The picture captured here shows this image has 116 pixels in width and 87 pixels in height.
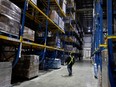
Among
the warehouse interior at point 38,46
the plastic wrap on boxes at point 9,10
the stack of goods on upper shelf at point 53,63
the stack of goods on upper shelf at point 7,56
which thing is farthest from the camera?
the stack of goods on upper shelf at point 53,63

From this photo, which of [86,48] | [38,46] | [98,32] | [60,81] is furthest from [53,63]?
[86,48]

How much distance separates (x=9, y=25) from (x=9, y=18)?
218 mm

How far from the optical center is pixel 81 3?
23391 millimetres

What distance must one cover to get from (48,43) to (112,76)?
7832mm

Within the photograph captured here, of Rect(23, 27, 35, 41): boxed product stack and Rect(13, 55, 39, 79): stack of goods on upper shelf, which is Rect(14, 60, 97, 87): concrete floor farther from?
Rect(23, 27, 35, 41): boxed product stack

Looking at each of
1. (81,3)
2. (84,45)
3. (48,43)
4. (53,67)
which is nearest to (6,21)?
(48,43)

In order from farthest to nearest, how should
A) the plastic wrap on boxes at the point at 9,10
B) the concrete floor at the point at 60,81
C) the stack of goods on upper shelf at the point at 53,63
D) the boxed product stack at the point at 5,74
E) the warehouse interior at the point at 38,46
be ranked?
the stack of goods on upper shelf at the point at 53,63 → the concrete floor at the point at 60,81 → the boxed product stack at the point at 5,74 → the plastic wrap on boxes at the point at 9,10 → the warehouse interior at the point at 38,46

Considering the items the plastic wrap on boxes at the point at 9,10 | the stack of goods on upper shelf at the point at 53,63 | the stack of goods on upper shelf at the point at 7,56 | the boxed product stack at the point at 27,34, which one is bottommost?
the stack of goods on upper shelf at the point at 53,63

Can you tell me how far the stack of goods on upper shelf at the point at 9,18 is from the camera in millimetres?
4621

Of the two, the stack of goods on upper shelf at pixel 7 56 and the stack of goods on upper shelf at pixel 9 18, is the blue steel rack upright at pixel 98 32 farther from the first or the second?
the stack of goods on upper shelf at pixel 7 56

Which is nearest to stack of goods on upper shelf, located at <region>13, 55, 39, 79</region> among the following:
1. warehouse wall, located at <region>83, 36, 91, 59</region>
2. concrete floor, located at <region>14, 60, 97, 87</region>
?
concrete floor, located at <region>14, 60, 97, 87</region>

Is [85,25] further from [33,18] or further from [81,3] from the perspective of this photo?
[33,18]

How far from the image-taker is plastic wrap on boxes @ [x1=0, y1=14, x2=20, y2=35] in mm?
4634

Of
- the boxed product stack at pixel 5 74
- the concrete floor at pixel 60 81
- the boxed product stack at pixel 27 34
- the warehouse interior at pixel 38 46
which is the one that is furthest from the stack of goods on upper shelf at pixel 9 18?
the concrete floor at pixel 60 81
